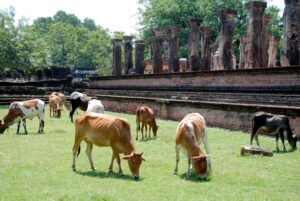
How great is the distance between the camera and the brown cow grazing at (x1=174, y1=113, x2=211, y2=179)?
7.53 metres

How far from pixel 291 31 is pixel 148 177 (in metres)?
10.6

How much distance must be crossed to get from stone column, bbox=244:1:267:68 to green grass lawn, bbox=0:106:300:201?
7.49 meters

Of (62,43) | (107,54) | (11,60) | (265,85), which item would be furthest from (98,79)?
(62,43)

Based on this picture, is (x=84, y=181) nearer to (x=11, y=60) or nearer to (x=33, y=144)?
(x=33, y=144)

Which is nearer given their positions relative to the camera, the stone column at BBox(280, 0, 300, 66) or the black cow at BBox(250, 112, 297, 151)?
the black cow at BBox(250, 112, 297, 151)

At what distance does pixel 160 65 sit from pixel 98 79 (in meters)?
7.08

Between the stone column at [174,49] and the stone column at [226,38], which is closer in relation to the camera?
the stone column at [226,38]

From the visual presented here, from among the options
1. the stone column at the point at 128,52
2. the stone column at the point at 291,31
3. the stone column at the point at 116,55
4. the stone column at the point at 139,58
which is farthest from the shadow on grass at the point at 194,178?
the stone column at the point at 116,55

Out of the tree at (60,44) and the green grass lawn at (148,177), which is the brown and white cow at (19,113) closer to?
the green grass lawn at (148,177)

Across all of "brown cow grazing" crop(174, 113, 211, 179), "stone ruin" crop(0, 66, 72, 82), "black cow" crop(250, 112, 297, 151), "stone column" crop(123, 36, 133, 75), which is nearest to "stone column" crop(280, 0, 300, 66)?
"black cow" crop(250, 112, 297, 151)

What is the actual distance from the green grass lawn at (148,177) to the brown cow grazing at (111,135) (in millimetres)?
365

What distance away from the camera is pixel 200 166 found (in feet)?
Answer: 24.7

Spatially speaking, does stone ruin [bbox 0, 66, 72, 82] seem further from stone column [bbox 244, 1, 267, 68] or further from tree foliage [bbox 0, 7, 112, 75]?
stone column [bbox 244, 1, 267, 68]

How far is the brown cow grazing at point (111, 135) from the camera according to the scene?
761 centimetres
